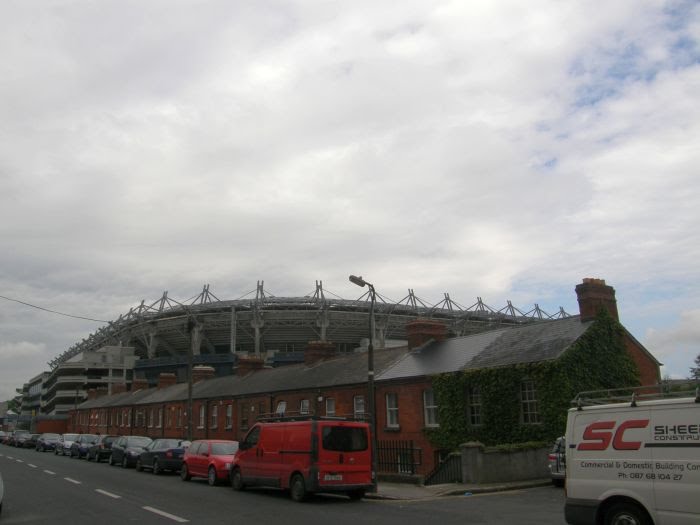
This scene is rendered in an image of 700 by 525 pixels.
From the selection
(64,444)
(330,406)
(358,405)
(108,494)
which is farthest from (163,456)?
(64,444)

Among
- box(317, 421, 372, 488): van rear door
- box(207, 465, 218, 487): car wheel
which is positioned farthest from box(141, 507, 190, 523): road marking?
box(207, 465, 218, 487): car wheel

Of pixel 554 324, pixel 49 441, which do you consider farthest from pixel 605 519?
pixel 49 441

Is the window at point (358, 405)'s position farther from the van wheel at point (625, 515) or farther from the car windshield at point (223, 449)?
the van wheel at point (625, 515)

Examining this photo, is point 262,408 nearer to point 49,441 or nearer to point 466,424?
point 466,424

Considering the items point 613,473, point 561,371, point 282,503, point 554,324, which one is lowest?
point 282,503

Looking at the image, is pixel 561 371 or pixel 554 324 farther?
pixel 554 324

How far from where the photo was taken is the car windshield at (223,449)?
2289 centimetres

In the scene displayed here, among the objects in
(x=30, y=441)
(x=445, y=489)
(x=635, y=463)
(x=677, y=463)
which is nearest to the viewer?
(x=677, y=463)

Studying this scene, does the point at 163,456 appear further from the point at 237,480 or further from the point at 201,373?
the point at 201,373

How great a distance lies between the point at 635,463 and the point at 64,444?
45319 mm

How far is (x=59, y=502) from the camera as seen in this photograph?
16.2m

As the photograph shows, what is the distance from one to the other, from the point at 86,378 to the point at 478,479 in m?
116

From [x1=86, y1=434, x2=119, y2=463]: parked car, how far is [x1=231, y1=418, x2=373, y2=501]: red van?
21.3 metres

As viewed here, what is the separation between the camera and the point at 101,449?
3725 cm
